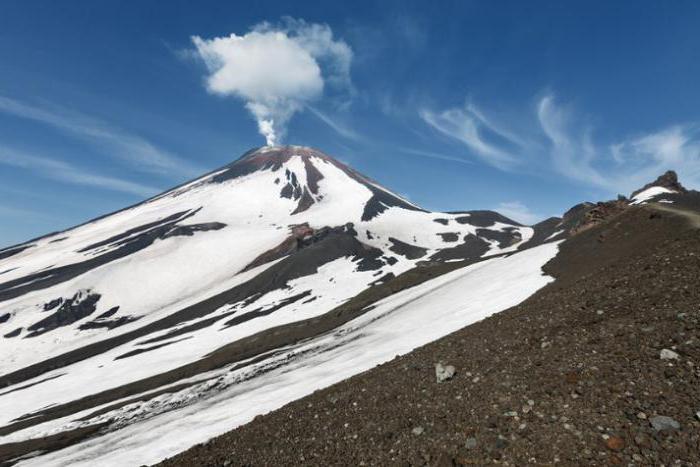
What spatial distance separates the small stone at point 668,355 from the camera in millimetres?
10289

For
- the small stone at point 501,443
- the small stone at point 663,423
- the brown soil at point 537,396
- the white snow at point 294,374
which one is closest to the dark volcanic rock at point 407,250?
the white snow at point 294,374

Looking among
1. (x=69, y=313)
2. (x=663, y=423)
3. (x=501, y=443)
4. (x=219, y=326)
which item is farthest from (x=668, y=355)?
(x=69, y=313)

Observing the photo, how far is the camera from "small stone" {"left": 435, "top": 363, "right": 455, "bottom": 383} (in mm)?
14045

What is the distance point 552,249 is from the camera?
4694cm

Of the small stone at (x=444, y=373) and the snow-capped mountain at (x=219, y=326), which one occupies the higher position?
the snow-capped mountain at (x=219, y=326)

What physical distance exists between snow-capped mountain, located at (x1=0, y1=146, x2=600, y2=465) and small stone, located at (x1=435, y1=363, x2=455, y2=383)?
993 cm

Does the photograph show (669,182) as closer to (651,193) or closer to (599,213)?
(651,193)

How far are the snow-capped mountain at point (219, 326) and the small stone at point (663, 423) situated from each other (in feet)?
54.4

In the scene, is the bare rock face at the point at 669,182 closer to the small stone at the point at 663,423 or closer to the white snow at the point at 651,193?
the white snow at the point at 651,193

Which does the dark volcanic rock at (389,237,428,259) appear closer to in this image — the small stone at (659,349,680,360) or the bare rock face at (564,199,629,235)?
the bare rock face at (564,199,629,235)

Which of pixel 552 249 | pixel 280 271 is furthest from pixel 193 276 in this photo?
pixel 552 249

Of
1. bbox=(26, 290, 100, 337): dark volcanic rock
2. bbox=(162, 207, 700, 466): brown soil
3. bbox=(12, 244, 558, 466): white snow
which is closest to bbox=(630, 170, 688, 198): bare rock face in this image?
bbox=(12, 244, 558, 466): white snow

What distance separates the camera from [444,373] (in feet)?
46.4

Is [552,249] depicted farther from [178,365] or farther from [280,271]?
[280,271]
